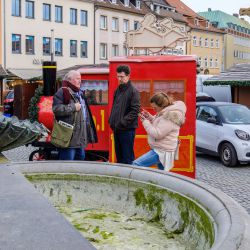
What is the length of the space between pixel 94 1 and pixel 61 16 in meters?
4.86

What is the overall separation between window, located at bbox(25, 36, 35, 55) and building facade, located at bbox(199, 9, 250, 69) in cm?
4136

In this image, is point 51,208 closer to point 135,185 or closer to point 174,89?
point 135,185

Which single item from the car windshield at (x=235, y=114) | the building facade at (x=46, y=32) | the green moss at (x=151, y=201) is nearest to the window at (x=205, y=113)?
the car windshield at (x=235, y=114)

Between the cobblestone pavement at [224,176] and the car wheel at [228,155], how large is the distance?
14 centimetres

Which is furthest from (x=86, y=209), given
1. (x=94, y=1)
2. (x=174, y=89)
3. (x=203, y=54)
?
(x=203, y=54)

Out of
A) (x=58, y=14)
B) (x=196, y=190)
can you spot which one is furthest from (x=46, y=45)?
(x=196, y=190)

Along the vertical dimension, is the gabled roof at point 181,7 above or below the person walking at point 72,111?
above

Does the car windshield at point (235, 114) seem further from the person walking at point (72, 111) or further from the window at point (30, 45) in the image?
the window at point (30, 45)

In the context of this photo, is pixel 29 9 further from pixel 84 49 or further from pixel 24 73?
pixel 84 49

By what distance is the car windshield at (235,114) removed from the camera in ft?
43.7

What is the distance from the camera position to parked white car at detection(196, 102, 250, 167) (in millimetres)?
12578

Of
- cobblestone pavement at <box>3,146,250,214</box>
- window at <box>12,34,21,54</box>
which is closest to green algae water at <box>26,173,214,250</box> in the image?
cobblestone pavement at <box>3,146,250,214</box>

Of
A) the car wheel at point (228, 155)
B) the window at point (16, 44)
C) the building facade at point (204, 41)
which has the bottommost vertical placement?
the car wheel at point (228, 155)

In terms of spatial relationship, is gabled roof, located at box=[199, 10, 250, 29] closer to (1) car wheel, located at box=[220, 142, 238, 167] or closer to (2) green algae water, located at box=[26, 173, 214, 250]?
(1) car wheel, located at box=[220, 142, 238, 167]
